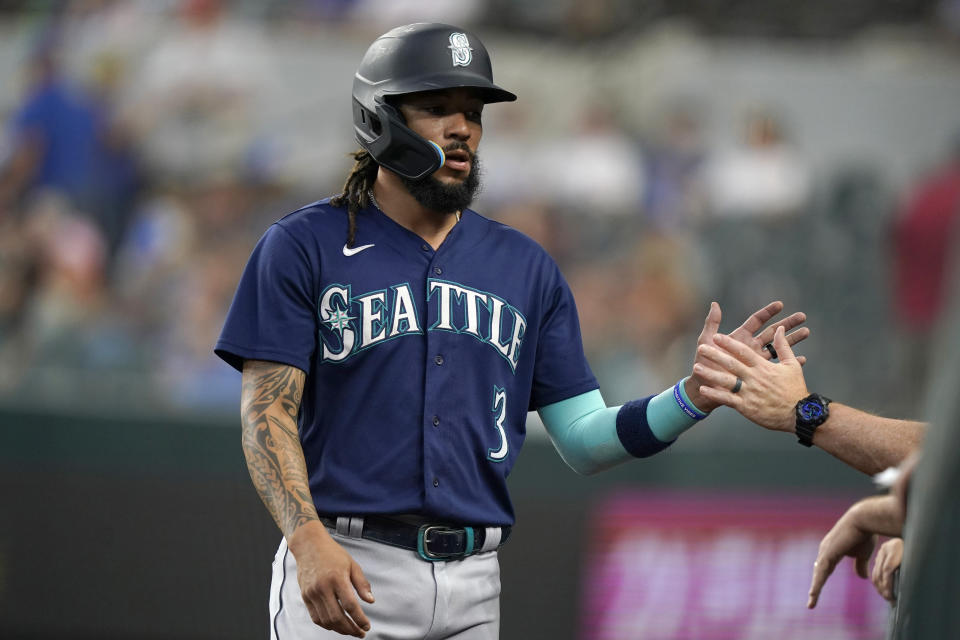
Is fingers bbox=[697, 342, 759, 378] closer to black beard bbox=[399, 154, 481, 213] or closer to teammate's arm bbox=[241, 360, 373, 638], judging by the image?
black beard bbox=[399, 154, 481, 213]

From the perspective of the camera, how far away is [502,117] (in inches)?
365

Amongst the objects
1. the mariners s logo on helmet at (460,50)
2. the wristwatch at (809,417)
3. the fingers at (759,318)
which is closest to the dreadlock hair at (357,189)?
the mariners s logo on helmet at (460,50)

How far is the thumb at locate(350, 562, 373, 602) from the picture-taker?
8.94 ft

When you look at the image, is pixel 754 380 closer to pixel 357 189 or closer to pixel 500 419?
pixel 500 419

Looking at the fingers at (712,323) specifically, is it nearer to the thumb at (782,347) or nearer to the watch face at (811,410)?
the thumb at (782,347)

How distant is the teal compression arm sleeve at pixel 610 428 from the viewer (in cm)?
335

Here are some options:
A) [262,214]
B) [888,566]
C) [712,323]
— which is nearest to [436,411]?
[712,323]

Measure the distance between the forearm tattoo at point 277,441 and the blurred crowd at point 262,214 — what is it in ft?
15.6

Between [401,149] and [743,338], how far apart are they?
1044mm

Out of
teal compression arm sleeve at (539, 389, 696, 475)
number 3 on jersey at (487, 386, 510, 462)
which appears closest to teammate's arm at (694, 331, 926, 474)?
teal compression arm sleeve at (539, 389, 696, 475)

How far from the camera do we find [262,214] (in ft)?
29.8

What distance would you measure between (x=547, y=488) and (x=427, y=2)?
4.34 m

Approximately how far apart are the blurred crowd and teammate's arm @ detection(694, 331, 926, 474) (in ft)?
14.4

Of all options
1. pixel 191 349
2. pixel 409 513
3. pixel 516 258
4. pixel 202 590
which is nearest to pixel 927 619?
pixel 409 513
